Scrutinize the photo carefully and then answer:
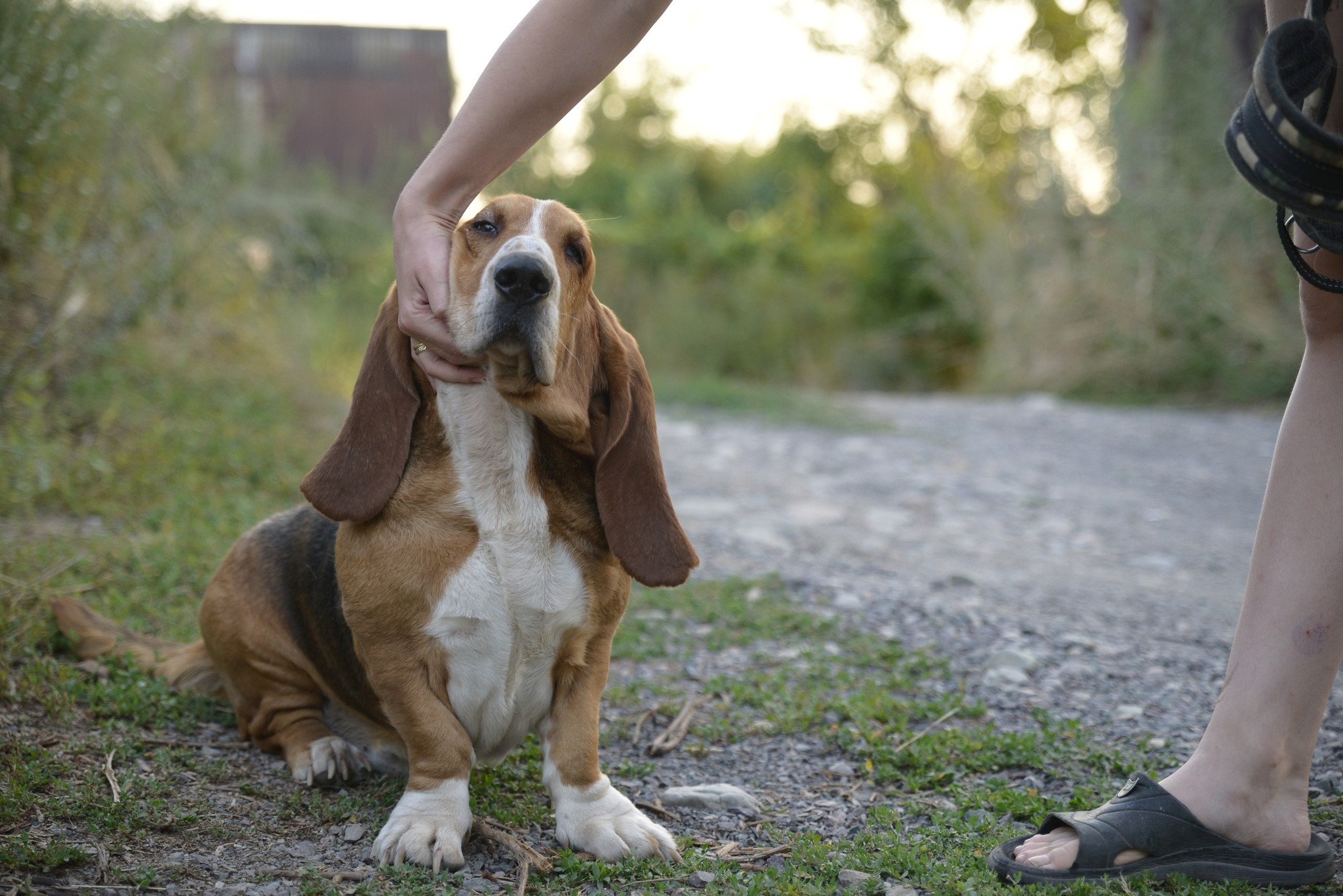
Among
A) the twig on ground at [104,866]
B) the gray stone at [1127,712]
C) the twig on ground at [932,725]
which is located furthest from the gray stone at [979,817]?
the twig on ground at [104,866]

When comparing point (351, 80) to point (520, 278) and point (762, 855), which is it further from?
point (762, 855)

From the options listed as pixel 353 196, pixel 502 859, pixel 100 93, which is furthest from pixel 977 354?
pixel 502 859

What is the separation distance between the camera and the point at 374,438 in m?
2.43

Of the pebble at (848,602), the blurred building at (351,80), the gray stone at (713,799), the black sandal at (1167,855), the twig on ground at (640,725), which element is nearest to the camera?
the black sandal at (1167,855)

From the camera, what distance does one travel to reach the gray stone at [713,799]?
2.61m

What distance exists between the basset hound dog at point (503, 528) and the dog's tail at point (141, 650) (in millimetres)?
732

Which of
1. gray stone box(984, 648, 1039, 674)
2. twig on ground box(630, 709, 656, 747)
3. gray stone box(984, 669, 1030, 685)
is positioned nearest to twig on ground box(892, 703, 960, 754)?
gray stone box(984, 669, 1030, 685)

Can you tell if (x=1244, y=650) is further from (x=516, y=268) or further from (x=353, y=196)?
(x=353, y=196)

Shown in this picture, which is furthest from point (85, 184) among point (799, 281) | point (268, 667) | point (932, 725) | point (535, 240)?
point (799, 281)

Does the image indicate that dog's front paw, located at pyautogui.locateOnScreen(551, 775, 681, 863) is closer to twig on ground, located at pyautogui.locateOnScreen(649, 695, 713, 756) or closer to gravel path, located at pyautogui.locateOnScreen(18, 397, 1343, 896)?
gravel path, located at pyautogui.locateOnScreen(18, 397, 1343, 896)

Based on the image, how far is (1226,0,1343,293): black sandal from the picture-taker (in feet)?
5.78

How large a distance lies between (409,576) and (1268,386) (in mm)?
9580

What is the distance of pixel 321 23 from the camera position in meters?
17.2

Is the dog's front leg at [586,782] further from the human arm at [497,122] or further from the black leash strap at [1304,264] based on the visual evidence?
the black leash strap at [1304,264]
